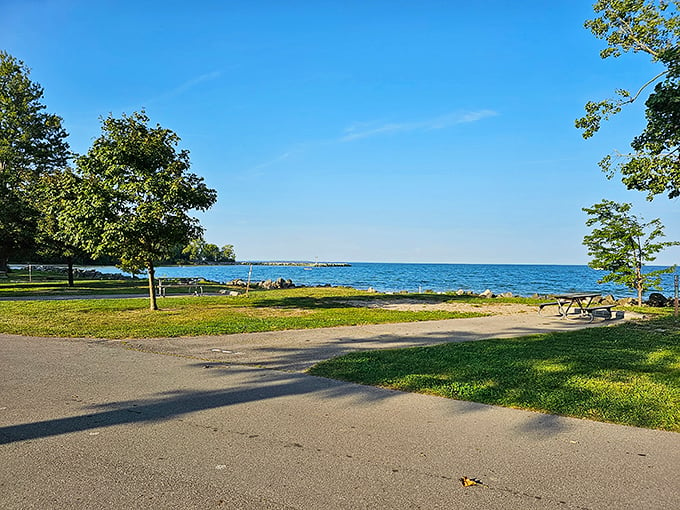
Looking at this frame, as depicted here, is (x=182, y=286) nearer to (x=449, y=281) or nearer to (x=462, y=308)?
(x=462, y=308)

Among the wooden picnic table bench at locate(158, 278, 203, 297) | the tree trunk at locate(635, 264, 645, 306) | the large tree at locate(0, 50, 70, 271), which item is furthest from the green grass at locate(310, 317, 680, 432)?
the large tree at locate(0, 50, 70, 271)

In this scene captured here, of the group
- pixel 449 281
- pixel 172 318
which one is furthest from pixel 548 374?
pixel 449 281

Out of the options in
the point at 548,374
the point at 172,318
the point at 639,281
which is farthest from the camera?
the point at 639,281

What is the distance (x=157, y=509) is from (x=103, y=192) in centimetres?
1377

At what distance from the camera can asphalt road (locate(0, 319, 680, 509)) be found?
3.33 m

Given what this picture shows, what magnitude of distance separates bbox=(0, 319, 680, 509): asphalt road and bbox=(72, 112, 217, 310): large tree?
8.73m

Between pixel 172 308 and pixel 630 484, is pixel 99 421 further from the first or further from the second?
pixel 172 308

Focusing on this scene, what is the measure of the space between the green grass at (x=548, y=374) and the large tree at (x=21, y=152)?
2310 cm

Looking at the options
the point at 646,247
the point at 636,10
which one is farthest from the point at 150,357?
the point at 646,247

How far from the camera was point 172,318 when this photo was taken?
47.2ft

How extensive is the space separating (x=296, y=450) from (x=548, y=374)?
434 cm

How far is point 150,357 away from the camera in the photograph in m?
8.43

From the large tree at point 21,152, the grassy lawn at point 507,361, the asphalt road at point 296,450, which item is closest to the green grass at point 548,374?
the grassy lawn at point 507,361

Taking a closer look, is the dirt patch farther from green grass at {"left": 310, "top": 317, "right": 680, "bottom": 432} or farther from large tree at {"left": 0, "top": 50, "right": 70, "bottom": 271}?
large tree at {"left": 0, "top": 50, "right": 70, "bottom": 271}
